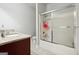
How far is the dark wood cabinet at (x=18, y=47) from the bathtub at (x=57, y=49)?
157mm

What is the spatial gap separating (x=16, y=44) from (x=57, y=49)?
443 millimetres

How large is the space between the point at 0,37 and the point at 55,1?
0.66m

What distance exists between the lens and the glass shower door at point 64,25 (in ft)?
3.11

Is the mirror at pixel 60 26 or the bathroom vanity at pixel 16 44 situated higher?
the mirror at pixel 60 26

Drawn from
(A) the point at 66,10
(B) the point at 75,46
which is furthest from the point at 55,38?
(A) the point at 66,10

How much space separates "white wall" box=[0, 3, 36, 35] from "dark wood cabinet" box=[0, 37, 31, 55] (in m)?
0.12

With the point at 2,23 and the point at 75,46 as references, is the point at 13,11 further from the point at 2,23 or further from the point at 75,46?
the point at 75,46

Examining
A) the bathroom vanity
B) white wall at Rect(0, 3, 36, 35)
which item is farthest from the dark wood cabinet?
white wall at Rect(0, 3, 36, 35)

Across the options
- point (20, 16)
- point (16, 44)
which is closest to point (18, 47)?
point (16, 44)

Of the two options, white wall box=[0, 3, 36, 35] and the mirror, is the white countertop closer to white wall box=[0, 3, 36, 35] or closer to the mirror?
white wall box=[0, 3, 36, 35]

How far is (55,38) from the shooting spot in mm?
1055

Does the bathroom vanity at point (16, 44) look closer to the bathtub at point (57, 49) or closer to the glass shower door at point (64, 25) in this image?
the bathtub at point (57, 49)

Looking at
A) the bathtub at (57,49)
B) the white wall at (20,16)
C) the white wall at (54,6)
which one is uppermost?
the white wall at (54,6)

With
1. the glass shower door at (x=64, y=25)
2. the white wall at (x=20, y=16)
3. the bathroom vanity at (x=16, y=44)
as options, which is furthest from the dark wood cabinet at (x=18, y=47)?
the glass shower door at (x=64, y=25)
